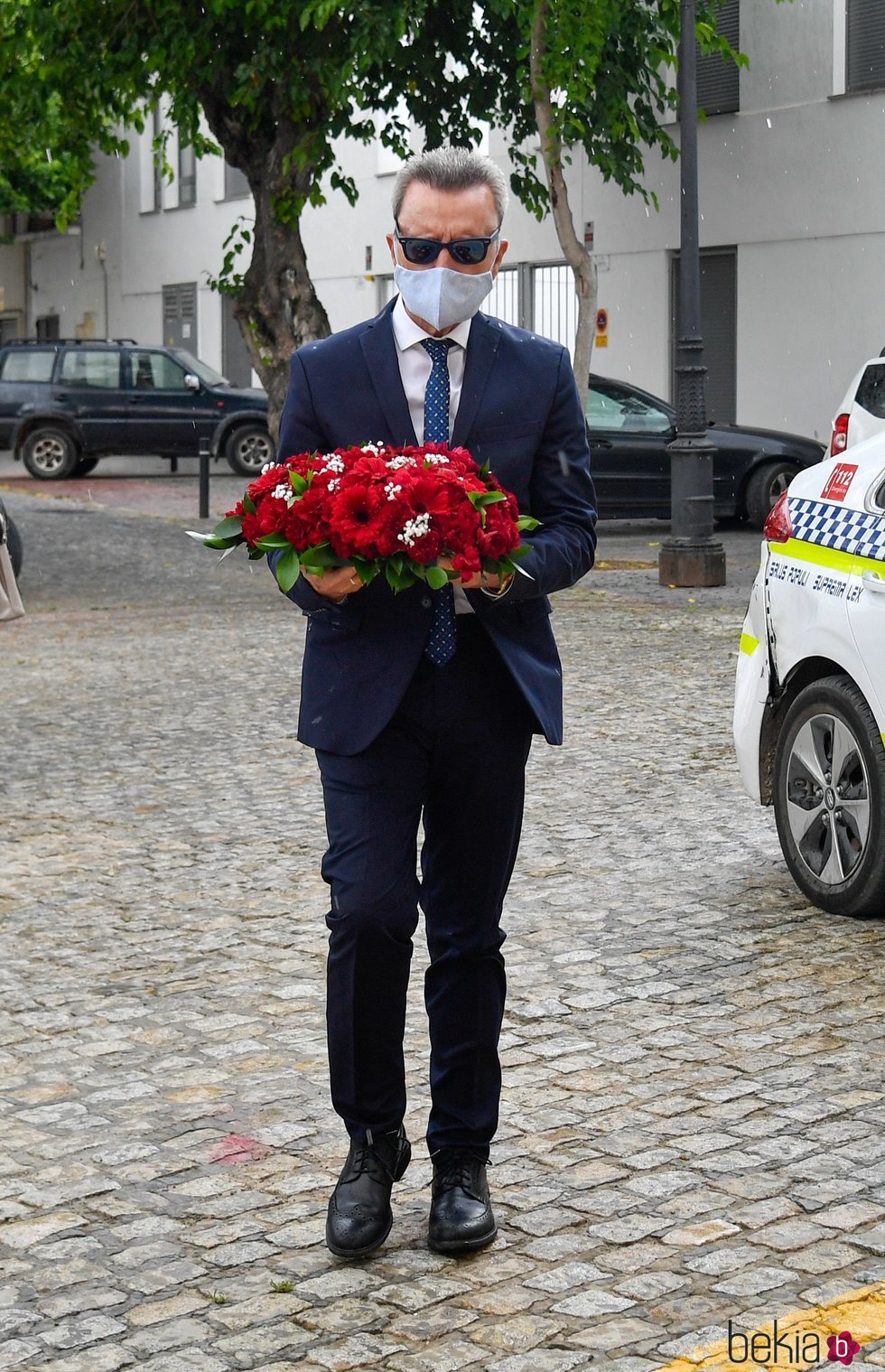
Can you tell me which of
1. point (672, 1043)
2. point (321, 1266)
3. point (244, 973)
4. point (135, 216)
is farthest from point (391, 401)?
point (135, 216)

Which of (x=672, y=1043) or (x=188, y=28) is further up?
(x=188, y=28)

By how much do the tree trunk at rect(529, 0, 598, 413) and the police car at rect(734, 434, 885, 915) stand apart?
36.7ft

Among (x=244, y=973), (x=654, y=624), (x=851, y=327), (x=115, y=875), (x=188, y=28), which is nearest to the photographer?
(x=244, y=973)

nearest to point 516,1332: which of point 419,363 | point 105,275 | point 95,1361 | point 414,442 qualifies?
point 95,1361

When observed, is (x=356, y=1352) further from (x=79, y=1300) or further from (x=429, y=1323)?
(x=79, y=1300)

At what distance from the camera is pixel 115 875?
7.41m

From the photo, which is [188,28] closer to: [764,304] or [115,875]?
[764,304]

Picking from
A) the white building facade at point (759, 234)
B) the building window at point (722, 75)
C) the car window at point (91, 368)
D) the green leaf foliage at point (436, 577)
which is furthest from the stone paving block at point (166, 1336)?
the car window at point (91, 368)

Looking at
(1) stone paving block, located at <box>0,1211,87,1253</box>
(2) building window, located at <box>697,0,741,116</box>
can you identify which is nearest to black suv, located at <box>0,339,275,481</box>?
(2) building window, located at <box>697,0,741,116</box>

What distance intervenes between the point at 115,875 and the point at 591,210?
2170 centimetres

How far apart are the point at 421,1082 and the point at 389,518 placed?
6.61 ft

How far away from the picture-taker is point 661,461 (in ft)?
70.1

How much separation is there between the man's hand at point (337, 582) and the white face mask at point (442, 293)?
1.73ft

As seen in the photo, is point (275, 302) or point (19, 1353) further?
point (275, 302)
